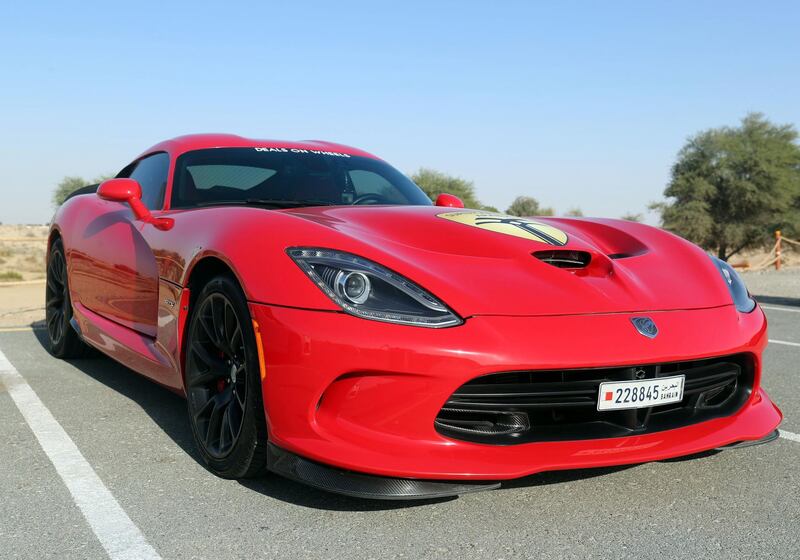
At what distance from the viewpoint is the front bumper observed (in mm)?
2355

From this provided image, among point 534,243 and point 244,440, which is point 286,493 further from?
point 534,243

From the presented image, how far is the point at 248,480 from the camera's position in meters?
2.83

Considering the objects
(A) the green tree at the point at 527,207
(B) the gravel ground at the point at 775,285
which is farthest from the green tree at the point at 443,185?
(B) the gravel ground at the point at 775,285

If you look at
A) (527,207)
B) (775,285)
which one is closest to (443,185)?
(527,207)

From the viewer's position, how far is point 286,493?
2.72 m

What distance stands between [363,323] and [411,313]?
151 millimetres

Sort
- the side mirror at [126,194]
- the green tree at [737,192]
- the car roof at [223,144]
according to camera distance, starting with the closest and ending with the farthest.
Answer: the side mirror at [126,194] → the car roof at [223,144] → the green tree at [737,192]

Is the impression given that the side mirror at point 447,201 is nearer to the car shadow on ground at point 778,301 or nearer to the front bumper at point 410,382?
the front bumper at point 410,382

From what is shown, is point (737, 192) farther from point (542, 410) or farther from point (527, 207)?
point (542, 410)

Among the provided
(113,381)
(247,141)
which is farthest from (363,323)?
(113,381)

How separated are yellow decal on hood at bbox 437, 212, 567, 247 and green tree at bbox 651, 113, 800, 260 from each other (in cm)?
3021

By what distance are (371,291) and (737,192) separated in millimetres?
32857

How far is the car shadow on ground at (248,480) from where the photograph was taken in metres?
2.63

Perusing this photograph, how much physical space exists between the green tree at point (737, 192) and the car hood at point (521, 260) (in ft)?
99.2
